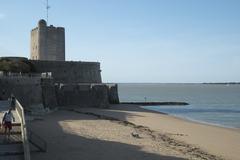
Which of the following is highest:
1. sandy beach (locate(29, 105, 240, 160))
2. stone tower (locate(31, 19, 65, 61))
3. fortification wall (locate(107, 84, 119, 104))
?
stone tower (locate(31, 19, 65, 61))

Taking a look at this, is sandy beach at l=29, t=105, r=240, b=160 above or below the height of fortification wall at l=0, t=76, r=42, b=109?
below

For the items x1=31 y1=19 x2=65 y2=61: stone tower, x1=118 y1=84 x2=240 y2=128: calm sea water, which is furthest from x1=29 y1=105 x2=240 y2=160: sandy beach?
x1=31 y1=19 x2=65 y2=61: stone tower

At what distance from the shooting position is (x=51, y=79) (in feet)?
120

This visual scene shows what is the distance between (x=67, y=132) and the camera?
21.9 m

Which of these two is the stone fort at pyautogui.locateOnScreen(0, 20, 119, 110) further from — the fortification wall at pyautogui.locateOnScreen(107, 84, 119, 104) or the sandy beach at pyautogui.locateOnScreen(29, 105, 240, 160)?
the sandy beach at pyautogui.locateOnScreen(29, 105, 240, 160)

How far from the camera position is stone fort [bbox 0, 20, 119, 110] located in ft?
98.3

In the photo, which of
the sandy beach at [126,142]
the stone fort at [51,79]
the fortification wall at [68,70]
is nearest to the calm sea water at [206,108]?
the stone fort at [51,79]

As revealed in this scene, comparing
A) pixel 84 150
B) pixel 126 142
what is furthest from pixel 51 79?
pixel 84 150

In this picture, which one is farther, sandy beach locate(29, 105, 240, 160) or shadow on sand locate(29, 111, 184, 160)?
sandy beach locate(29, 105, 240, 160)

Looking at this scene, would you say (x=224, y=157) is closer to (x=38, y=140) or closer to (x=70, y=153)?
(x=70, y=153)

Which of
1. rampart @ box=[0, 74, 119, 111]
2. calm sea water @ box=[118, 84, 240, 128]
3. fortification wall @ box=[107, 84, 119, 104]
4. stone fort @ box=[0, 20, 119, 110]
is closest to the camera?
rampart @ box=[0, 74, 119, 111]

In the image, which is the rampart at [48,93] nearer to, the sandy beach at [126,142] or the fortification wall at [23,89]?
the fortification wall at [23,89]

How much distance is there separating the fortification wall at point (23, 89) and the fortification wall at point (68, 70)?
13724mm

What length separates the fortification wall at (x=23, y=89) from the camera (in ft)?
93.7
